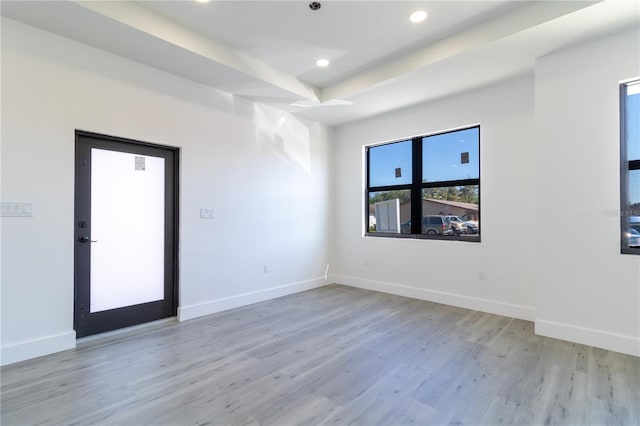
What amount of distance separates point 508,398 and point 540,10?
3.07 meters

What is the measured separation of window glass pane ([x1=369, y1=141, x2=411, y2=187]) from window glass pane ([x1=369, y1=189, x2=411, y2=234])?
19 centimetres

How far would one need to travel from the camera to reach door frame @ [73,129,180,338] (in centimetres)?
294

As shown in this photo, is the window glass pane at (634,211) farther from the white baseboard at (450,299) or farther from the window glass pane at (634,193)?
the white baseboard at (450,299)

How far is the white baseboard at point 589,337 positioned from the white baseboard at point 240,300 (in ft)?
10.3

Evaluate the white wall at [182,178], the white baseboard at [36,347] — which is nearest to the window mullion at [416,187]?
the white wall at [182,178]

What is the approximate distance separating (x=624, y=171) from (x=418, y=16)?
2368 mm

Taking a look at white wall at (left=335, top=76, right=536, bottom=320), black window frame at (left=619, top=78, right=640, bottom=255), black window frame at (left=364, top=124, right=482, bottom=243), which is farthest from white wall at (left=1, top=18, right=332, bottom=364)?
black window frame at (left=619, top=78, right=640, bottom=255)

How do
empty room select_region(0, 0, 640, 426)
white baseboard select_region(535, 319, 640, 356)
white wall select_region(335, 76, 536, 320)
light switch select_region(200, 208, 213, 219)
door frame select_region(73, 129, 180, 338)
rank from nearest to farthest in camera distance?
1. empty room select_region(0, 0, 640, 426)
2. white baseboard select_region(535, 319, 640, 356)
3. door frame select_region(73, 129, 180, 338)
4. white wall select_region(335, 76, 536, 320)
5. light switch select_region(200, 208, 213, 219)

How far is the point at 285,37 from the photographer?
3.16 m

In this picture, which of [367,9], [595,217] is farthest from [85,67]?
[595,217]

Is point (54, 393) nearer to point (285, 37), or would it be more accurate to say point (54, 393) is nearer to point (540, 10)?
point (285, 37)

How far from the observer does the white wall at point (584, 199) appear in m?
2.79

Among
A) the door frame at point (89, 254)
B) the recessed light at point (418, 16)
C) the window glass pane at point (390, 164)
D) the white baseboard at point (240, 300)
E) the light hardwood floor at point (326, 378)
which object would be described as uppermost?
the recessed light at point (418, 16)

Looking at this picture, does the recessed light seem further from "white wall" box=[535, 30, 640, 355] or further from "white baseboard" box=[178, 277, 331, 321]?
"white baseboard" box=[178, 277, 331, 321]
